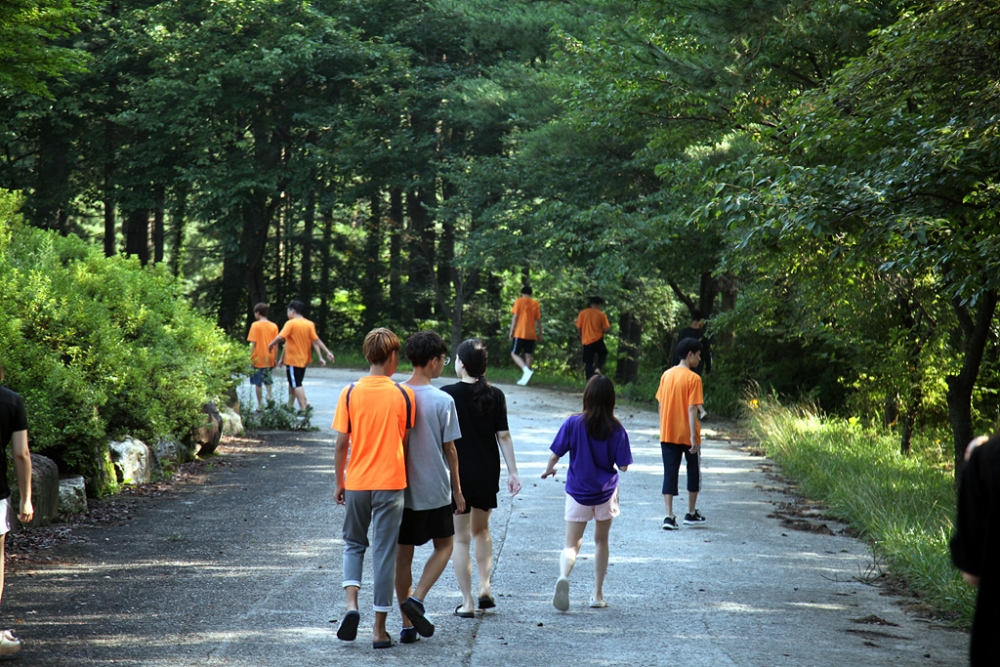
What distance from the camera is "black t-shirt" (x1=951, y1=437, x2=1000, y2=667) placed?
279 centimetres

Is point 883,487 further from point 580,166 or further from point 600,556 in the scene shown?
point 580,166

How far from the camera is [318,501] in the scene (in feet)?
32.9

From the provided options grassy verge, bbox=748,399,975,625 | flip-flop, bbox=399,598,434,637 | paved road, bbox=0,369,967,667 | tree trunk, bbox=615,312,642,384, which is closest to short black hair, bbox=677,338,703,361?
paved road, bbox=0,369,967,667

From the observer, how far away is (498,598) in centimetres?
671

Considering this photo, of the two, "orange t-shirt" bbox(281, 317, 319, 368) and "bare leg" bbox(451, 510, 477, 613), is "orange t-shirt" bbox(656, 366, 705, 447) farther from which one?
"orange t-shirt" bbox(281, 317, 319, 368)

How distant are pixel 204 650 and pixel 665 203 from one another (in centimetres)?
1507

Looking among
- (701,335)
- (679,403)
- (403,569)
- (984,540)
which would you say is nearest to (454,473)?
(403,569)

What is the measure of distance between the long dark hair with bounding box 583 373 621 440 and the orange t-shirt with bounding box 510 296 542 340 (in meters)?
13.7

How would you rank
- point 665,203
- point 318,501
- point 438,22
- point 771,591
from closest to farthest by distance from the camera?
point 771,591 < point 318,501 < point 665,203 < point 438,22

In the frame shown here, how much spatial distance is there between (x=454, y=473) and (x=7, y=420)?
2503 mm

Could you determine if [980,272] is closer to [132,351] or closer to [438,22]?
[132,351]

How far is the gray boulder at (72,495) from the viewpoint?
8.73m

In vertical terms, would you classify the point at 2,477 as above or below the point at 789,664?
above

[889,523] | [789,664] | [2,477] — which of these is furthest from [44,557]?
[889,523]
